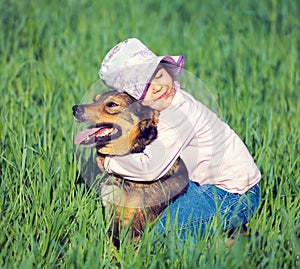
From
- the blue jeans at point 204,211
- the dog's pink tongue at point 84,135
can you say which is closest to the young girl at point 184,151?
the blue jeans at point 204,211

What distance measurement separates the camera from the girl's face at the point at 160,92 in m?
2.77

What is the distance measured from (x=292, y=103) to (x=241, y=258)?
1.98m

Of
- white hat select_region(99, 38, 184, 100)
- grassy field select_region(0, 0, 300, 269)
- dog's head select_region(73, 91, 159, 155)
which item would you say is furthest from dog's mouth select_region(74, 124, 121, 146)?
grassy field select_region(0, 0, 300, 269)

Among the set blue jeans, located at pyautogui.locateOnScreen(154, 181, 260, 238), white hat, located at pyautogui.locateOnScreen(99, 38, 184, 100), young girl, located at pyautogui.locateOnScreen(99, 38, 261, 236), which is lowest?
blue jeans, located at pyautogui.locateOnScreen(154, 181, 260, 238)

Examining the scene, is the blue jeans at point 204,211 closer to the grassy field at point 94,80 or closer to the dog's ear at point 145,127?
the grassy field at point 94,80

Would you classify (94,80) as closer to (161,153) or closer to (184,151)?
(184,151)

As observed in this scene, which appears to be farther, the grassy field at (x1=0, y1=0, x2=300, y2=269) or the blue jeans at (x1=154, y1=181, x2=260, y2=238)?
the blue jeans at (x1=154, y1=181, x2=260, y2=238)

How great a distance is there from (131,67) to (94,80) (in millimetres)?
1748

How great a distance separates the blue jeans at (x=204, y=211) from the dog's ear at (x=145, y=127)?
273mm

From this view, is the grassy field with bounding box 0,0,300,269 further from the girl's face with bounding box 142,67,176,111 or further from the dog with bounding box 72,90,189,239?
the girl's face with bounding box 142,67,176,111

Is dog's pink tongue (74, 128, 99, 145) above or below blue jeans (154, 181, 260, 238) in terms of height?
above

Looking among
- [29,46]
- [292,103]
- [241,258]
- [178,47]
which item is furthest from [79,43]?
[241,258]

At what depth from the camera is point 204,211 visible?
113 inches

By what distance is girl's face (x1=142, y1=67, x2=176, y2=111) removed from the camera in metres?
2.77
